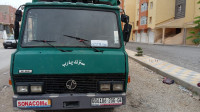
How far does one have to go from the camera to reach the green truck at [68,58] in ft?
10.8

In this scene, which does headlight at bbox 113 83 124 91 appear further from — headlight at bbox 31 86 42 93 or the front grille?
headlight at bbox 31 86 42 93

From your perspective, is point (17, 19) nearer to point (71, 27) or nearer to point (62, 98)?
point (71, 27)

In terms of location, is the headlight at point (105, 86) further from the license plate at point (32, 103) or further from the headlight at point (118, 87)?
the license plate at point (32, 103)

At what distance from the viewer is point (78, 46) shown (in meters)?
3.70

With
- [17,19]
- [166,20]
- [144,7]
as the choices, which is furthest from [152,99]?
[144,7]

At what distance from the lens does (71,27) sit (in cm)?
380

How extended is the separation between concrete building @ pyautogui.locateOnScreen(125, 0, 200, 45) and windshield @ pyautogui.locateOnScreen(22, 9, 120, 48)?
105 feet

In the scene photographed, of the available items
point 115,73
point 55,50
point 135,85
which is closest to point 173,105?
point 135,85

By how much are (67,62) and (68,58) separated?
0.24ft

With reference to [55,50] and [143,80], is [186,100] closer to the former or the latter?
[143,80]

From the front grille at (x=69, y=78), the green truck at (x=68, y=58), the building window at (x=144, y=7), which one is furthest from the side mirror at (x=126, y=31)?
the building window at (x=144, y=7)

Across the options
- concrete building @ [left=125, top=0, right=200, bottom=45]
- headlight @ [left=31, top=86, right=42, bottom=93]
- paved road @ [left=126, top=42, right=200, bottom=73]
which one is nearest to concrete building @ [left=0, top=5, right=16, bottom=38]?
concrete building @ [left=125, top=0, right=200, bottom=45]

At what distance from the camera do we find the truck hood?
328 centimetres

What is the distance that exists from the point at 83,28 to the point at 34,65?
1205 millimetres
